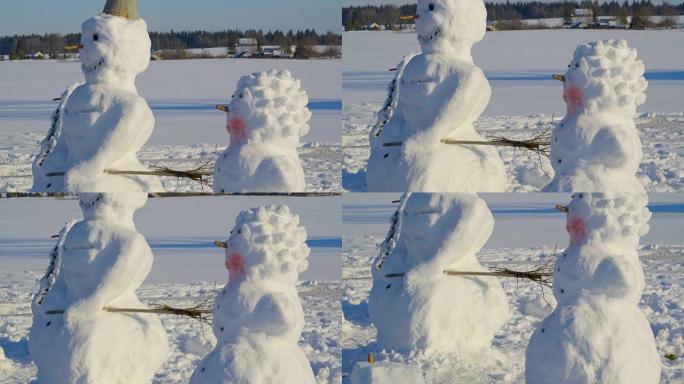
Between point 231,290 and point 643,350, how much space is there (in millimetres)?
2209

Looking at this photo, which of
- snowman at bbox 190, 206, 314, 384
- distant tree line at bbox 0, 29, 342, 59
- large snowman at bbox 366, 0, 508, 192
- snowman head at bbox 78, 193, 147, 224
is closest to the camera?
snowman at bbox 190, 206, 314, 384

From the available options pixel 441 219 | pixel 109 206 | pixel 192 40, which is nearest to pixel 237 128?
pixel 109 206

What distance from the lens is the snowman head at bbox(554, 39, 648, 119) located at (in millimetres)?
10078

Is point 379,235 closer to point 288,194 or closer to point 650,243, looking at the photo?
point 650,243

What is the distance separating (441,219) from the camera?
1009 cm

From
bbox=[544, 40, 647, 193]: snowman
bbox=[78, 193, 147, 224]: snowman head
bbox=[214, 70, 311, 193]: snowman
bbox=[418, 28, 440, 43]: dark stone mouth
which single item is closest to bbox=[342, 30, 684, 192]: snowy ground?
bbox=[214, 70, 311, 193]: snowman

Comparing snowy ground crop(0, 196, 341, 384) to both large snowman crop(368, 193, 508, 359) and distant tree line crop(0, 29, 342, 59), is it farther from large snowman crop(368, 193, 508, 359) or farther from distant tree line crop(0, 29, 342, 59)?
distant tree line crop(0, 29, 342, 59)

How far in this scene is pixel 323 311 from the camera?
12.6 meters

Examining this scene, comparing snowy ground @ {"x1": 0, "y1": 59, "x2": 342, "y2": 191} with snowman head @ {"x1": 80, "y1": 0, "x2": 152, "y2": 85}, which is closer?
snowman head @ {"x1": 80, "y1": 0, "x2": 152, "y2": 85}

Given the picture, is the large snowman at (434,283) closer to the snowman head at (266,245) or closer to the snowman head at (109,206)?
the snowman head at (266,245)

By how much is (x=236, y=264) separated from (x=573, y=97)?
222cm

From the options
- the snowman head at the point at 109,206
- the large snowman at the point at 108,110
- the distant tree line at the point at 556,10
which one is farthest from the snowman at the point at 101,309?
the distant tree line at the point at 556,10

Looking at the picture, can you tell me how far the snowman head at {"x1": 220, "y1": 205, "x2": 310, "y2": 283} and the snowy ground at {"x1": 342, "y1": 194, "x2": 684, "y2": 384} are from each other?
3.91ft

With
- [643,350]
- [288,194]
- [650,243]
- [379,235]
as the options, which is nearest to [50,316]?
[288,194]
